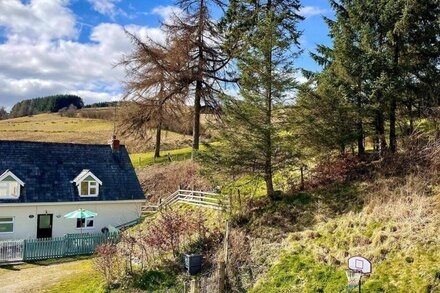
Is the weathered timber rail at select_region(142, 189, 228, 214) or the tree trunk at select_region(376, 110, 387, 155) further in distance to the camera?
the weathered timber rail at select_region(142, 189, 228, 214)

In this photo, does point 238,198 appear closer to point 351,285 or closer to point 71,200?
point 351,285

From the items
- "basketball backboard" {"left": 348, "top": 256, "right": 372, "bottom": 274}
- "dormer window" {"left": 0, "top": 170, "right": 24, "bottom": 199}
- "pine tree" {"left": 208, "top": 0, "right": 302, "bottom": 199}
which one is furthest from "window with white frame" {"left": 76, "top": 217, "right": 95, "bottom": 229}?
"basketball backboard" {"left": 348, "top": 256, "right": 372, "bottom": 274}

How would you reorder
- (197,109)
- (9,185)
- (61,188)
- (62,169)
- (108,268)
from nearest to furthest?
(108,268), (9,185), (61,188), (62,169), (197,109)

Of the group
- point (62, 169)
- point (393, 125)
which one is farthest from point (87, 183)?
point (393, 125)

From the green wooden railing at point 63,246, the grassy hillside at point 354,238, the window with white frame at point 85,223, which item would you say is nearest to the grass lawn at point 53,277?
the green wooden railing at point 63,246

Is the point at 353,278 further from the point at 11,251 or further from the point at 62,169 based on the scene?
the point at 62,169

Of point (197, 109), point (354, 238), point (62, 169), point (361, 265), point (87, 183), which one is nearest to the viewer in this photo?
point (361, 265)

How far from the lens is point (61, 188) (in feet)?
87.9

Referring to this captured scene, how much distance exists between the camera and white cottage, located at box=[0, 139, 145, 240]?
82.7 feet

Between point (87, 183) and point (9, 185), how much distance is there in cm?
475

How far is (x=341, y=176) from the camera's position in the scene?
1853 centimetres

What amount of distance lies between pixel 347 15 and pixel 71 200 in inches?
801

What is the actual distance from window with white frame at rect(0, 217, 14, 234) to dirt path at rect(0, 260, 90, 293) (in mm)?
4991

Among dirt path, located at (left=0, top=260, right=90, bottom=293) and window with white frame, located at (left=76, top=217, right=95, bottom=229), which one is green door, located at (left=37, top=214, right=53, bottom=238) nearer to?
window with white frame, located at (left=76, top=217, right=95, bottom=229)
